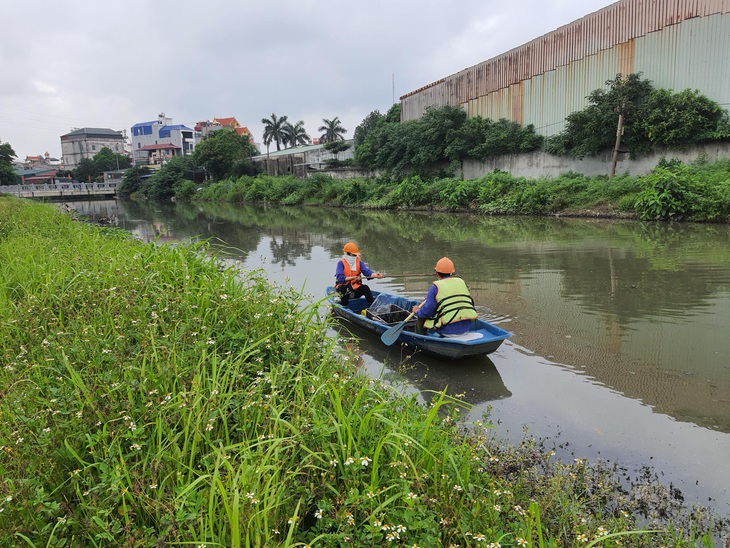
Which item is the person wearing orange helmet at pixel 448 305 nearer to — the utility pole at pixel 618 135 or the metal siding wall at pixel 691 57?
the metal siding wall at pixel 691 57

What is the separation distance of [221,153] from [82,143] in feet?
183

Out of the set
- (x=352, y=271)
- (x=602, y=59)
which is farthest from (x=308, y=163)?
(x=352, y=271)

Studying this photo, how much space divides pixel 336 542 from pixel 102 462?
1.25m

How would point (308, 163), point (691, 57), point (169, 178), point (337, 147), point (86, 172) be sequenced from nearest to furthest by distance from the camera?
point (691, 57), point (337, 147), point (308, 163), point (169, 178), point (86, 172)

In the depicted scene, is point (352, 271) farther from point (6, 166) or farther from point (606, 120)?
point (6, 166)

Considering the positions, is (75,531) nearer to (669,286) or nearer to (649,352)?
(649,352)

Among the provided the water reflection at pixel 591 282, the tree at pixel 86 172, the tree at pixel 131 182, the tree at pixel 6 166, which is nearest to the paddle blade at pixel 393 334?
the water reflection at pixel 591 282

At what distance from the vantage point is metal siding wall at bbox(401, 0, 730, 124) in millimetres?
17891

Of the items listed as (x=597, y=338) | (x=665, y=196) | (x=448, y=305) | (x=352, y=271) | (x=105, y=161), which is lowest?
(x=597, y=338)

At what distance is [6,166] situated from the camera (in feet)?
164

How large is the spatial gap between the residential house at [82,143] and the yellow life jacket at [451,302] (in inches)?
3906

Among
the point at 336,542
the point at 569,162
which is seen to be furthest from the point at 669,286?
the point at 569,162

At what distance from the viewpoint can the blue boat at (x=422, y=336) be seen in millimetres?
5902

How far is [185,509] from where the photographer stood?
2.36m
